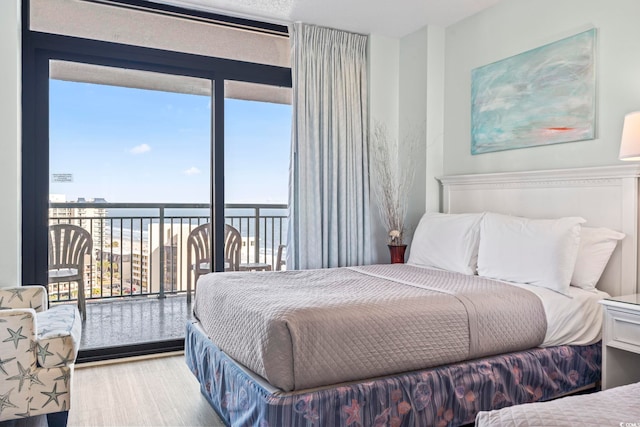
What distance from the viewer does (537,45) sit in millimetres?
3078

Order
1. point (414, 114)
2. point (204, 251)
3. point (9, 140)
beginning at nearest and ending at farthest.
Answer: point (9, 140), point (414, 114), point (204, 251)

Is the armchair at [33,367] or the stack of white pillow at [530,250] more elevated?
the stack of white pillow at [530,250]

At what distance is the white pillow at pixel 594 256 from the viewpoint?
2555 millimetres

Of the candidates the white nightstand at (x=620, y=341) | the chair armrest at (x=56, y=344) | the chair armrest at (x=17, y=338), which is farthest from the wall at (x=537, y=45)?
the chair armrest at (x=17, y=338)

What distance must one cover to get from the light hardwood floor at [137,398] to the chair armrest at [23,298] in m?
0.52

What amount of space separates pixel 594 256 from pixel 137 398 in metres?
2.72

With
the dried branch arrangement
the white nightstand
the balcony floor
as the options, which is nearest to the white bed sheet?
the white nightstand

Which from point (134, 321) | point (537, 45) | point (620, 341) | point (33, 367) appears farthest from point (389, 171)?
point (33, 367)

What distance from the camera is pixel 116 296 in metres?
4.85

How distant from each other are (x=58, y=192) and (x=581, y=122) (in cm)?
369

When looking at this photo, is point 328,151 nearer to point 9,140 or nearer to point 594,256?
point 594,256

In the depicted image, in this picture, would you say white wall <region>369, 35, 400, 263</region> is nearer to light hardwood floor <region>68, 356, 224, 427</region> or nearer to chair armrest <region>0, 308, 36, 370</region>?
light hardwood floor <region>68, 356, 224, 427</region>

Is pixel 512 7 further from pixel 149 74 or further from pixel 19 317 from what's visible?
pixel 19 317

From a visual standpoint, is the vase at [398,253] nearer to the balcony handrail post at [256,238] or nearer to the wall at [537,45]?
the wall at [537,45]
